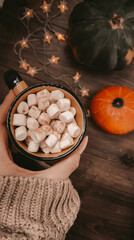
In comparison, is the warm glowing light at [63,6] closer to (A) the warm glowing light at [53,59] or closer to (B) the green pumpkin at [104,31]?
(B) the green pumpkin at [104,31]

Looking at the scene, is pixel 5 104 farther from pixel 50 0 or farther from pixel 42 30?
pixel 50 0

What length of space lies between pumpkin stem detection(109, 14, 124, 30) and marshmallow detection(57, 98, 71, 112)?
1.30 feet

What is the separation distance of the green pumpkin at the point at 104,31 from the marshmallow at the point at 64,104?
12.3 inches

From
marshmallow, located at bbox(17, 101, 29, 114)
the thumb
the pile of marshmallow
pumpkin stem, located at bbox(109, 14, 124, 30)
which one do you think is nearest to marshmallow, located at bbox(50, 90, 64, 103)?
the pile of marshmallow

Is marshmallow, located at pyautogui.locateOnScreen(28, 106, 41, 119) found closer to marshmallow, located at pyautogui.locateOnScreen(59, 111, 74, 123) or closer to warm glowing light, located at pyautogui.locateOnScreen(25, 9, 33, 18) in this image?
marshmallow, located at pyautogui.locateOnScreen(59, 111, 74, 123)

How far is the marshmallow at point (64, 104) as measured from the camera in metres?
0.80

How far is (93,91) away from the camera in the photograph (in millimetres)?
1128

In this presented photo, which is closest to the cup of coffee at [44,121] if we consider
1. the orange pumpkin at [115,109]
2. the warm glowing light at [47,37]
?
the orange pumpkin at [115,109]

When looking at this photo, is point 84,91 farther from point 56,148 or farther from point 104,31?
point 56,148

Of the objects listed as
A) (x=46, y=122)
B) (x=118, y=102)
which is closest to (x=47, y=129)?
(x=46, y=122)

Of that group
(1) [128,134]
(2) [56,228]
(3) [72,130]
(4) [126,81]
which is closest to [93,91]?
(4) [126,81]

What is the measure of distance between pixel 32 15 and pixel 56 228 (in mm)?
997

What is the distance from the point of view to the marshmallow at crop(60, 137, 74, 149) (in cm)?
78

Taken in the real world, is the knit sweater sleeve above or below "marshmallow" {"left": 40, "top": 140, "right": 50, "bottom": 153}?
below
